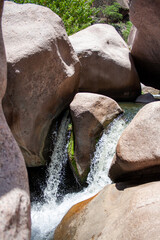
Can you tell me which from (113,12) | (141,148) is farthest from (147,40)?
(113,12)

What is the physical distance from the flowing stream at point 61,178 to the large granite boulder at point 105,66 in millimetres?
1456

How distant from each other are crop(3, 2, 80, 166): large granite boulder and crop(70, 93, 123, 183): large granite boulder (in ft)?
1.31

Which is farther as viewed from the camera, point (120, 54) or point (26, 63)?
point (120, 54)

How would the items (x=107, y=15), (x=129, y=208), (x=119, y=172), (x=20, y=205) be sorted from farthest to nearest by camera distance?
(x=107, y=15) < (x=119, y=172) < (x=129, y=208) < (x=20, y=205)

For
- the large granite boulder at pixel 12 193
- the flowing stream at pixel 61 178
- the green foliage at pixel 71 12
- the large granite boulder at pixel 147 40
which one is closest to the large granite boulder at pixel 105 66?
the large granite boulder at pixel 147 40

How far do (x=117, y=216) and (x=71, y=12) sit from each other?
40.1 ft

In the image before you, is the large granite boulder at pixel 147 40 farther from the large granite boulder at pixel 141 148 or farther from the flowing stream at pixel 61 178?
the large granite boulder at pixel 141 148

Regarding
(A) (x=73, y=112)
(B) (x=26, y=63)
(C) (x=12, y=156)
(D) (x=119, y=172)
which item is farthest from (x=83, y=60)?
(C) (x=12, y=156)

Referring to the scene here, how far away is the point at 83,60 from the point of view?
6.14 metres

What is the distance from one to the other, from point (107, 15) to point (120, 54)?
15989 mm

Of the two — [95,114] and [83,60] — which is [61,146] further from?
[83,60]

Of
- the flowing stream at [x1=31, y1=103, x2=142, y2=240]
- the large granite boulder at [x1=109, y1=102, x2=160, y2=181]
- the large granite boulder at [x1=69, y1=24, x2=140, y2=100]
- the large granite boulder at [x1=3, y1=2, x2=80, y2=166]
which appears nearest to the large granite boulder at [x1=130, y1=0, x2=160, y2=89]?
the large granite boulder at [x1=69, y1=24, x2=140, y2=100]

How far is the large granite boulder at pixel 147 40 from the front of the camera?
606cm

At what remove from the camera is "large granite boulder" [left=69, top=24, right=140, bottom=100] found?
20.4 feet
